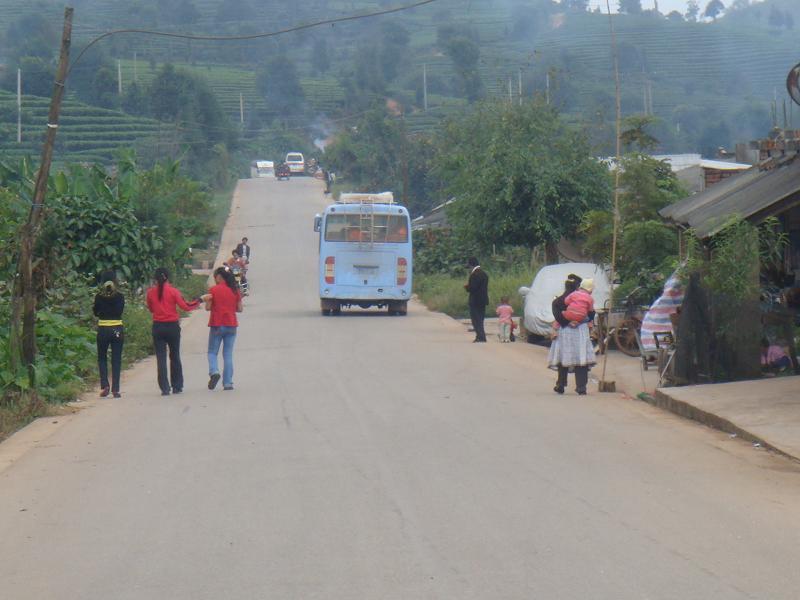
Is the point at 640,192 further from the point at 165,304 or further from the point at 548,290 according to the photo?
the point at 165,304

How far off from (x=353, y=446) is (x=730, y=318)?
19.8ft

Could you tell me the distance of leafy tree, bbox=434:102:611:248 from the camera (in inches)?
1166

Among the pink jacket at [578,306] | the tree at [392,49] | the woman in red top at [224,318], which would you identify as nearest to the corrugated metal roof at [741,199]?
the pink jacket at [578,306]

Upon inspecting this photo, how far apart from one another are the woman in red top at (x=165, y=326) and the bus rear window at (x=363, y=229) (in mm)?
17405

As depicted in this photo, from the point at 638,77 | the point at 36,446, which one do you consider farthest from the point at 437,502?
the point at 638,77

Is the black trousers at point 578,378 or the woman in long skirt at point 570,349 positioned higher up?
the woman in long skirt at point 570,349

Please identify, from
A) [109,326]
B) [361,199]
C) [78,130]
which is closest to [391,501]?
[109,326]

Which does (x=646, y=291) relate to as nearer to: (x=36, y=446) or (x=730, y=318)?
(x=730, y=318)

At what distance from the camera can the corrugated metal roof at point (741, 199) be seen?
1473cm

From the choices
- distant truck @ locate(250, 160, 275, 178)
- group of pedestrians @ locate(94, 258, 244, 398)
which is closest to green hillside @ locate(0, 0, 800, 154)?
distant truck @ locate(250, 160, 275, 178)

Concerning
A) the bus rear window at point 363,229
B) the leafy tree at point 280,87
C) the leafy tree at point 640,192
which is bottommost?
the bus rear window at point 363,229

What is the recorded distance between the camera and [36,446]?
38.6ft

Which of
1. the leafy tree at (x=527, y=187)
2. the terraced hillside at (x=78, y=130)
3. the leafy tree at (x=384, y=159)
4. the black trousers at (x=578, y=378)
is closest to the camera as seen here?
the black trousers at (x=578, y=378)

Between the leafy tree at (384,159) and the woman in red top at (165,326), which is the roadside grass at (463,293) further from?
the leafy tree at (384,159)
